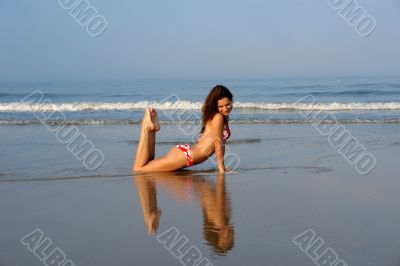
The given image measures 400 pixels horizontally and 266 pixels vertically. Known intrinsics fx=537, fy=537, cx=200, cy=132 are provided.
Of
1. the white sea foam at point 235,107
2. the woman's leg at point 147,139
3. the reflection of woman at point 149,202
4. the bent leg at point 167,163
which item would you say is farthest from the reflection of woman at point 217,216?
the white sea foam at point 235,107

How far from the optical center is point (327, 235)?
4.29 meters

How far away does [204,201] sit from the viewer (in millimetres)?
5590

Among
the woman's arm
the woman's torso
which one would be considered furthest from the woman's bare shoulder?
the woman's torso

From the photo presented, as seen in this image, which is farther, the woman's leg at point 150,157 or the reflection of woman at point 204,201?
the woman's leg at point 150,157

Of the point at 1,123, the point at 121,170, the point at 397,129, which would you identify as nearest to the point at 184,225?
the point at 121,170

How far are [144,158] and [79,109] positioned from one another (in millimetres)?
14354

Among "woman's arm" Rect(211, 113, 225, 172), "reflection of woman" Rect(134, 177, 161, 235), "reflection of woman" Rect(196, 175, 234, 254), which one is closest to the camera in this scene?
"reflection of woman" Rect(196, 175, 234, 254)

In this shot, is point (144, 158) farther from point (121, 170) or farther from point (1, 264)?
point (1, 264)

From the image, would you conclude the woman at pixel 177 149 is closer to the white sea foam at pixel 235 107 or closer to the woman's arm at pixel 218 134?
the woman's arm at pixel 218 134

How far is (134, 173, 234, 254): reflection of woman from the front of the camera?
429 centimetres

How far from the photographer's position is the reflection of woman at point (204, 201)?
4.29 metres

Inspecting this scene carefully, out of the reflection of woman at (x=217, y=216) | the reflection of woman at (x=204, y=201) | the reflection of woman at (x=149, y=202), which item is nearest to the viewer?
the reflection of woman at (x=217, y=216)

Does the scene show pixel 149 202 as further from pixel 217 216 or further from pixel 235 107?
pixel 235 107

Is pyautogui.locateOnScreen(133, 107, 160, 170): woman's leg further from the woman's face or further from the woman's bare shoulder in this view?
the woman's face
